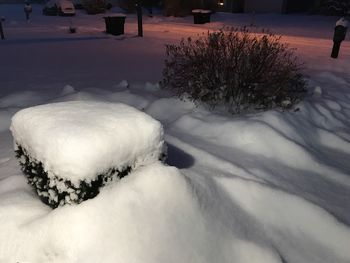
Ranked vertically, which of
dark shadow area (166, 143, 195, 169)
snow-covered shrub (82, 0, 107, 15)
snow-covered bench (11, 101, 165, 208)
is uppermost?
snow-covered bench (11, 101, 165, 208)

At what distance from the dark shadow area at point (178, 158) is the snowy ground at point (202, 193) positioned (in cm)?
2

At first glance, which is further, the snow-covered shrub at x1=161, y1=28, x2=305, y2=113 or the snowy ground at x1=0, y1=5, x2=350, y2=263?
the snow-covered shrub at x1=161, y1=28, x2=305, y2=113

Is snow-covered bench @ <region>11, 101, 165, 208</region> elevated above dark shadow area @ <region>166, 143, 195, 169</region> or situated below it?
above

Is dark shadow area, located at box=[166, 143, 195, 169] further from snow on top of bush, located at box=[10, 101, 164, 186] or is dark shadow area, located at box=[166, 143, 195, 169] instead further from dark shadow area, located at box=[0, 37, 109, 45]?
dark shadow area, located at box=[0, 37, 109, 45]

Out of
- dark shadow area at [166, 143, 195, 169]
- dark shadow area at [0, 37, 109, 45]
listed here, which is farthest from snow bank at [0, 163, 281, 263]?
dark shadow area at [0, 37, 109, 45]

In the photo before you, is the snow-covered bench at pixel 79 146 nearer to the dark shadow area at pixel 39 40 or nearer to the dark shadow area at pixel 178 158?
the dark shadow area at pixel 178 158

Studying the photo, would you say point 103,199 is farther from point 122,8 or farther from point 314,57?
point 122,8

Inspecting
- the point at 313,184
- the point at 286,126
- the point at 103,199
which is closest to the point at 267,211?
the point at 313,184

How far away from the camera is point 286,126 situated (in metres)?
5.17

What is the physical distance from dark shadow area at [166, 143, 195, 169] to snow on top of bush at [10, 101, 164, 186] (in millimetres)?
1102

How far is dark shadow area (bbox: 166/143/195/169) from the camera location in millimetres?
4075

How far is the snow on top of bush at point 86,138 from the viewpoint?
2.53 metres

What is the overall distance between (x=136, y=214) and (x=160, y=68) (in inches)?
268

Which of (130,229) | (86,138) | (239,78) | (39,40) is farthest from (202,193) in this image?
(39,40)
